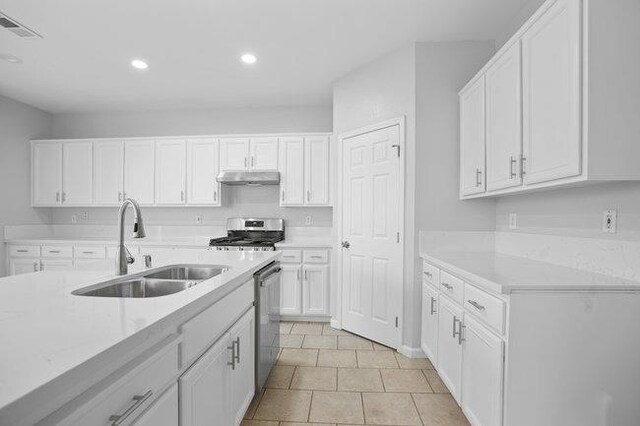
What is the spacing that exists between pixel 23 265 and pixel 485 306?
538 centimetres

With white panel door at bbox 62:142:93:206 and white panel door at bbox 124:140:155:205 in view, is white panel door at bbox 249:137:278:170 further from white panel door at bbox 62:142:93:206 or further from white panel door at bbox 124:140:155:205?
white panel door at bbox 62:142:93:206

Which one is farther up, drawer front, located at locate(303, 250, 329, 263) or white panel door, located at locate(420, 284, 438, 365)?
drawer front, located at locate(303, 250, 329, 263)

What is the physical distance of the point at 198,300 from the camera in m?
1.22

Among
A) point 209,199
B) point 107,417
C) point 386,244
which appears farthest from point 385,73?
point 107,417

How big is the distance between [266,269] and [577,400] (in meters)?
1.82

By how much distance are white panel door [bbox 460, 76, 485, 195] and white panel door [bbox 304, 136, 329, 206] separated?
1.75 m

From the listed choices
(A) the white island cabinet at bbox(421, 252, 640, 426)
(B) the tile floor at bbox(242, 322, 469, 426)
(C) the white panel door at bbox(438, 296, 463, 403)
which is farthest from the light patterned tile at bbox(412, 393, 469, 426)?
(A) the white island cabinet at bbox(421, 252, 640, 426)

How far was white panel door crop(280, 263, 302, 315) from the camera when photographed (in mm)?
3980

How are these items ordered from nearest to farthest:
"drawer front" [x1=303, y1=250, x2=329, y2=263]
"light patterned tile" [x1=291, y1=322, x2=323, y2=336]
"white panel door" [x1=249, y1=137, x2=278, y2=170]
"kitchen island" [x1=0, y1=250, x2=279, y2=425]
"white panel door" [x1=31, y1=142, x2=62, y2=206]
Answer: "kitchen island" [x1=0, y1=250, x2=279, y2=425] < "light patterned tile" [x1=291, y1=322, x2=323, y2=336] < "drawer front" [x1=303, y1=250, x2=329, y2=263] < "white panel door" [x1=249, y1=137, x2=278, y2=170] < "white panel door" [x1=31, y1=142, x2=62, y2=206]

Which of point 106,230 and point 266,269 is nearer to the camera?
point 266,269

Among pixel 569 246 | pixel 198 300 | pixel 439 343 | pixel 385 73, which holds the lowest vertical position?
pixel 439 343

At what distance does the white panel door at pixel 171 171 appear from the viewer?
4469mm

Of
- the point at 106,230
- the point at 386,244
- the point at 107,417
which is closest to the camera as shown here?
the point at 107,417

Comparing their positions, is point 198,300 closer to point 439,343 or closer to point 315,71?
point 439,343
